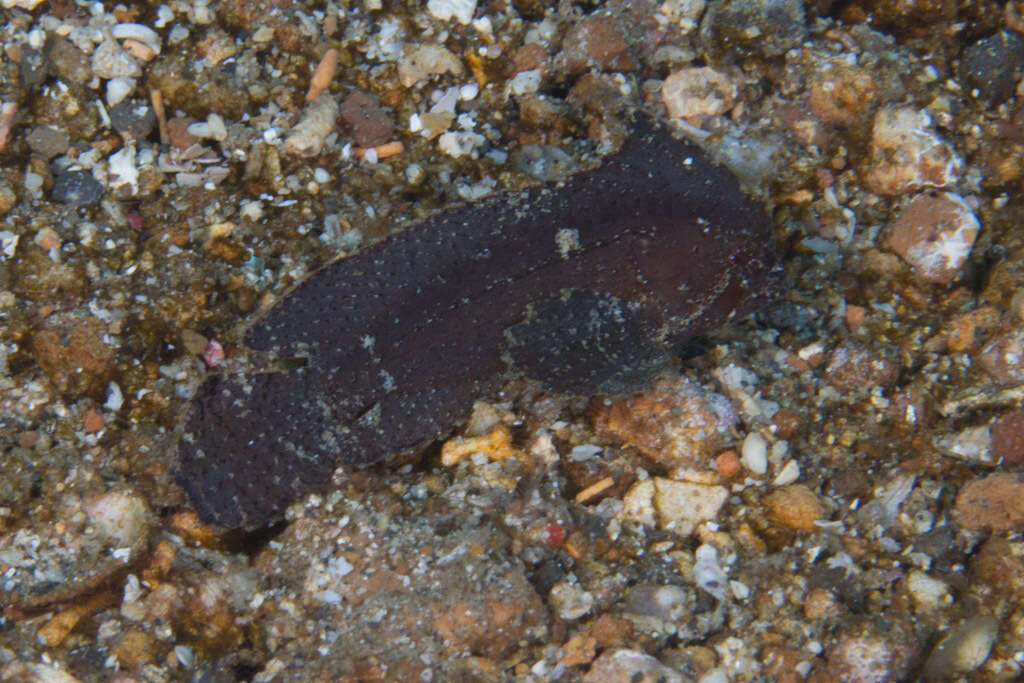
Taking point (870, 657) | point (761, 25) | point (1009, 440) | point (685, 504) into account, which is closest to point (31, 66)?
point (761, 25)

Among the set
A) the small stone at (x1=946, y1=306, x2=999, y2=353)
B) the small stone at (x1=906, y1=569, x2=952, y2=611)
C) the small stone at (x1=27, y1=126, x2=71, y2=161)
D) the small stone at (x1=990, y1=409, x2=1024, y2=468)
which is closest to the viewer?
the small stone at (x1=906, y1=569, x2=952, y2=611)

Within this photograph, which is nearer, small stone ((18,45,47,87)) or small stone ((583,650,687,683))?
small stone ((583,650,687,683))

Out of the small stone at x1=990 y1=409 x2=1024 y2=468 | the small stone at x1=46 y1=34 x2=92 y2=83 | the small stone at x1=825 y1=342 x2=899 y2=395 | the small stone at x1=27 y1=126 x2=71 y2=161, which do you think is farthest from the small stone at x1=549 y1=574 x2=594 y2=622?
the small stone at x1=46 y1=34 x2=92 y2=83

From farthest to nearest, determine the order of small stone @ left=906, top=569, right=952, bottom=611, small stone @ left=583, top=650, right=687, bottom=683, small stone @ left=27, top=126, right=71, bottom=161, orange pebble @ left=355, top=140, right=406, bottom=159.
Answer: orange pebble @ left=355, top=140, right=406, bottom=159 < small stone @ left=27, top=126, right=71, bottom=161 < small stone @ left=906, top=569, right=952, bottom=611 < small stone @ left=583, top=650, right=687, bottom=683

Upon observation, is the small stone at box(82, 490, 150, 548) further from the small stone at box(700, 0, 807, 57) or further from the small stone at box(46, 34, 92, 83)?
the small stone at box(700, 0, 807, 57)

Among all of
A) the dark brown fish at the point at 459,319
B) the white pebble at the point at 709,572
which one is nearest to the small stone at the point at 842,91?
the dark brown fish at the point at 459,319

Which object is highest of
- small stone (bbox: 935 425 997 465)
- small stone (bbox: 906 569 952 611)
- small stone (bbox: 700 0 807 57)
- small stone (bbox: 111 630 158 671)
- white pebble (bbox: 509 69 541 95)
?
small stone (bbox: 700 0 807 57)

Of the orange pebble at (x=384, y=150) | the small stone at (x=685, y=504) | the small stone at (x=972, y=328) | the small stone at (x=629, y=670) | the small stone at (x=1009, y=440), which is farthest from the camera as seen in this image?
the orange pebble at (x=384, y=150)

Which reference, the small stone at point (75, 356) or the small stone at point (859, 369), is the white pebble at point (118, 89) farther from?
the small stone at point (859, 369)
